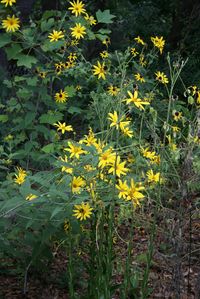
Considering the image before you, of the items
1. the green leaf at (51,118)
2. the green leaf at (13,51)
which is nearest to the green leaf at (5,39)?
the green leaf at (13,51)

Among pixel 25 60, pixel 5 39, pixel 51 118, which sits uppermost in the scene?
pixel 5 39

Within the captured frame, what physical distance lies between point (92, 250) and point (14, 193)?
48 centimetres

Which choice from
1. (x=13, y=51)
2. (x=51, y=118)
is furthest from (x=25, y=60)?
(x=51, y=118)

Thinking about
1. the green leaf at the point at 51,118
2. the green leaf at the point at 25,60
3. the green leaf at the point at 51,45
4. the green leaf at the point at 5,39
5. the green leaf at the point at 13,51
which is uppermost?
the green leaf at the point at 5,39

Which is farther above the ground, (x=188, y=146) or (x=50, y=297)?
(x=188, y=146)

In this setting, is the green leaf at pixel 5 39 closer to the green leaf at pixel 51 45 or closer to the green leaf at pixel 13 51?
the green leaf at pixel 13 51

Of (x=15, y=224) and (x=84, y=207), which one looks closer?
(x=84, y=207)

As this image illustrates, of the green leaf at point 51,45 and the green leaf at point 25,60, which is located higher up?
the green leaf at point 51,45

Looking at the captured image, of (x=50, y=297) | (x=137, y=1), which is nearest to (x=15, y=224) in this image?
(x=50, y=297)

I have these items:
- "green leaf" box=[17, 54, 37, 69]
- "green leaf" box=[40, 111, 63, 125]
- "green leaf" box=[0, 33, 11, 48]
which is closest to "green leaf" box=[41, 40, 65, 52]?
"green leaf" box=[17, 54, 37, 69]

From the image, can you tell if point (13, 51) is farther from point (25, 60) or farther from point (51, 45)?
point (51, 45)

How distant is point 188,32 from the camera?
393 inches

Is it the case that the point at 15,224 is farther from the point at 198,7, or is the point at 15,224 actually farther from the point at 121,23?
the point at 121,23

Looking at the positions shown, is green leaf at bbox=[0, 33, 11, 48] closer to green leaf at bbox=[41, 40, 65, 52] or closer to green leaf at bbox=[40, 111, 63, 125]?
green leaf at bbox=[41, 40, 65, 52]
